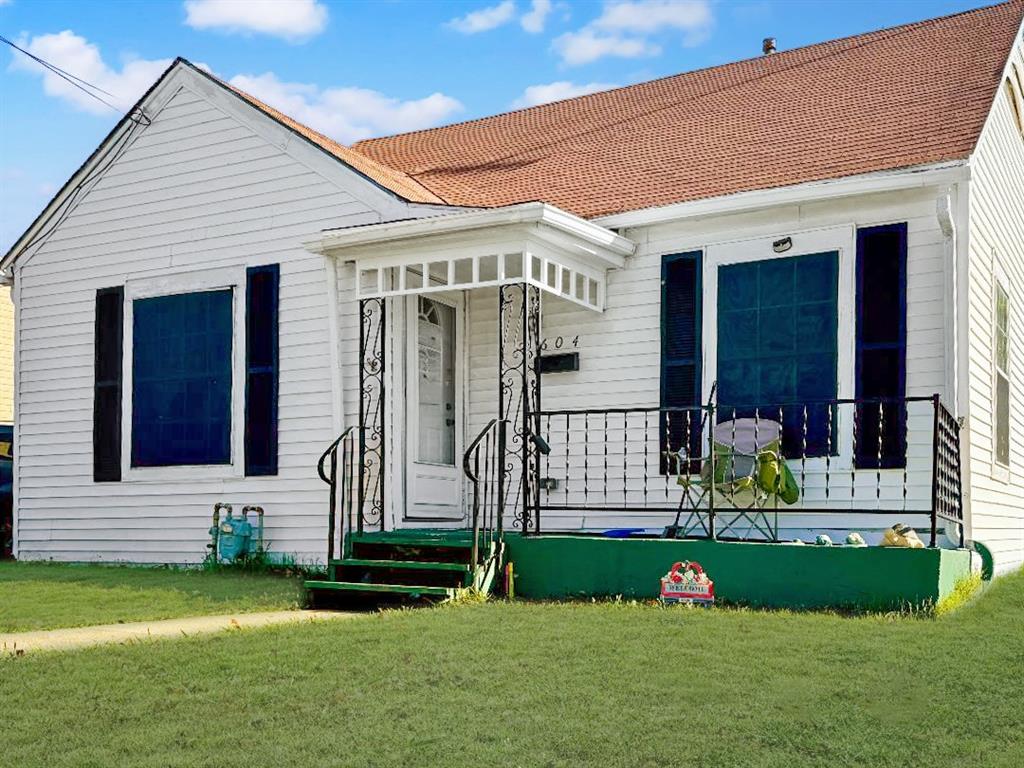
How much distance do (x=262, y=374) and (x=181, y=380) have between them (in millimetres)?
944

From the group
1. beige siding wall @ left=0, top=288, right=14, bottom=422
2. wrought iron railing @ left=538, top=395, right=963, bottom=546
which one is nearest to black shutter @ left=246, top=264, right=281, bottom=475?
wrought iron railing @ left=538, top=395, right=963, bottom=546

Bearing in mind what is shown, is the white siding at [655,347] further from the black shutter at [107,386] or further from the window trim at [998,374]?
the black shutter at [107,386]

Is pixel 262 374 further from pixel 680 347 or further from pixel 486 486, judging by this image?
pixel 680 347

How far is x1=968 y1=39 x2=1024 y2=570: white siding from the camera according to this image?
9.05 m

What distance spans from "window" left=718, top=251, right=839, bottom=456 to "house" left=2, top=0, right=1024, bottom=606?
22 millimetres

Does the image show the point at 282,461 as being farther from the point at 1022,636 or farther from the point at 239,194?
the point at 1022,636

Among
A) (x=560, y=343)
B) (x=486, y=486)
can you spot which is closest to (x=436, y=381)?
(x=560, y=343)

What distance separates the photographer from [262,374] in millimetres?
10852

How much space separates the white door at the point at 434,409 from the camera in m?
10.1

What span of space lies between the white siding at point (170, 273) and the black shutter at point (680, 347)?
2684 mm

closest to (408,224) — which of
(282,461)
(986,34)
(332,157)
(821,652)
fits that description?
(332,157)

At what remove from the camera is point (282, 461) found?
1071 centimetres

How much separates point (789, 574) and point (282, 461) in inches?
193

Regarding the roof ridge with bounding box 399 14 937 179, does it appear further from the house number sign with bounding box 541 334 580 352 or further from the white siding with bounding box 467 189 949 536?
the house number sign with bounding box 541 334 580 352
